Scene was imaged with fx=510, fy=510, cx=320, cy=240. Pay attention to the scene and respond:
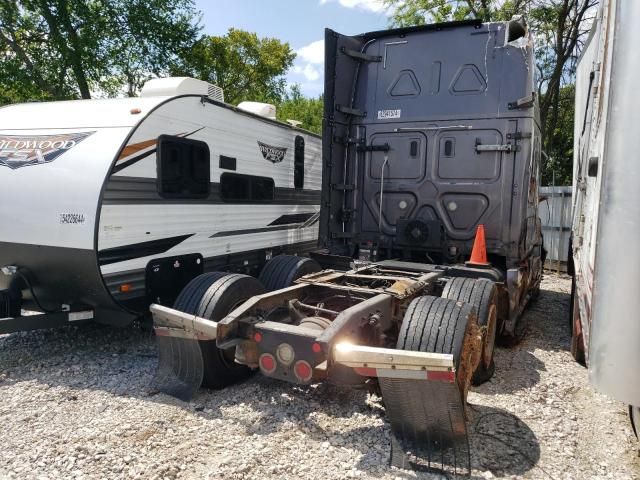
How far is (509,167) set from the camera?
5680 millimetres

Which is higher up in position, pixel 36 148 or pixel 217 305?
pixel 36 148

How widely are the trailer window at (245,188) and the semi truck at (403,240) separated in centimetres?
121

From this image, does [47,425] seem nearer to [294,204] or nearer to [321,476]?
[321,476]

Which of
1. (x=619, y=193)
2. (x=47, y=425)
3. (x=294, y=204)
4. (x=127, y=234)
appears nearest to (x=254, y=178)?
(x=294, y=204)

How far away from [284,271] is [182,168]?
1.61 metres

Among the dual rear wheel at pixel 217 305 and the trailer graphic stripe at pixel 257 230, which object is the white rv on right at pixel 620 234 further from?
the trailer graphic stripe at pixel 257 230

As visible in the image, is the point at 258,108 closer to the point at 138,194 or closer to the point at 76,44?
the point at 138,194

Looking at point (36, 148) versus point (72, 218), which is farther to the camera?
point (36, 148)

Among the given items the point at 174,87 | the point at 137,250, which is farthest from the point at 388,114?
A: the point at 137,250

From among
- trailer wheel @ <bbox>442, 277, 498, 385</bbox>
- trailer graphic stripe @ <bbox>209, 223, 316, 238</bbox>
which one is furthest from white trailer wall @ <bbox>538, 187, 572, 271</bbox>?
trailer wheel @ <bbox>442, 277, 498, 385</bbox>

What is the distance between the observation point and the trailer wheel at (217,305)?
426 cm

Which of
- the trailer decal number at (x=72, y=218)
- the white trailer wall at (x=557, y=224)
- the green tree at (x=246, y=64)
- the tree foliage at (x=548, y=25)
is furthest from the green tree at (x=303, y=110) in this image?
the trailer decal number at (x=72, y=218)

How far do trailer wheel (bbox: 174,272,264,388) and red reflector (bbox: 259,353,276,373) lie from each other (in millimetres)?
779

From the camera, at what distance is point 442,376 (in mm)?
3025
